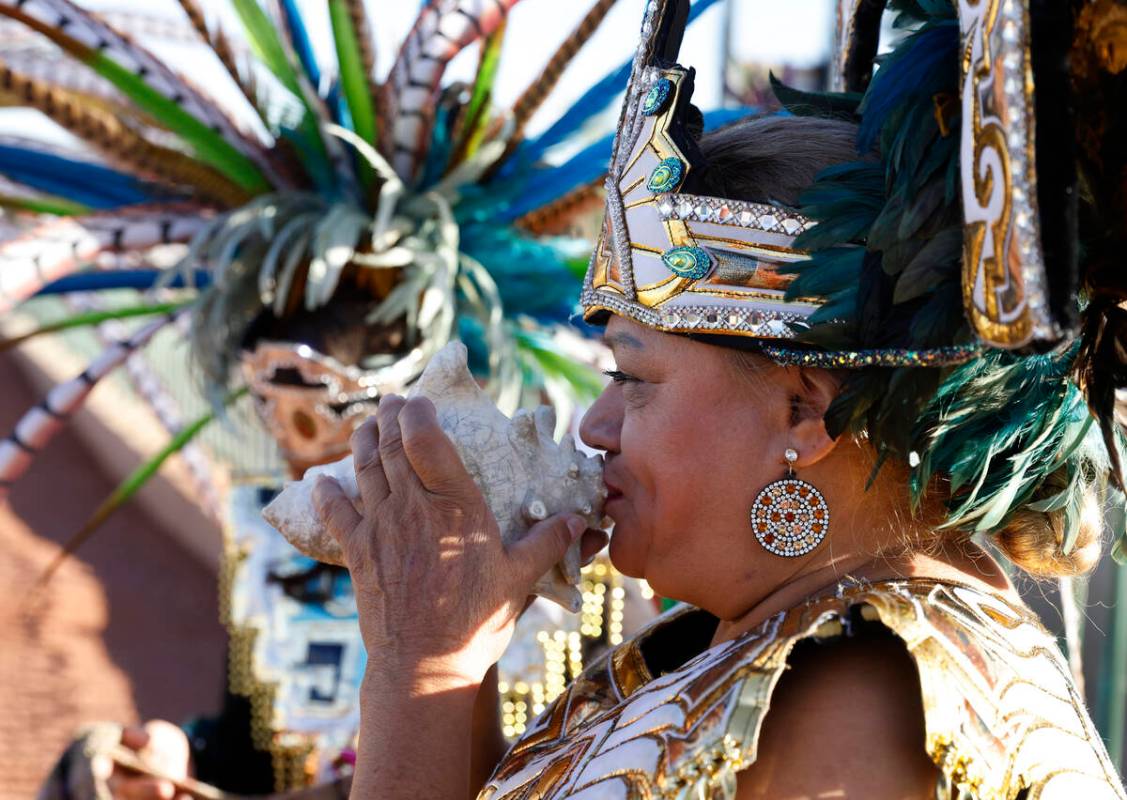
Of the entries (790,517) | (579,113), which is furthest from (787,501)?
(579,113)

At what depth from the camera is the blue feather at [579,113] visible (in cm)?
341

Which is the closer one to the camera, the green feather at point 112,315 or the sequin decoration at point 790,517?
the sequin decoration at point 790,517

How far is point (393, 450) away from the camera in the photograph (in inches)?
65.5

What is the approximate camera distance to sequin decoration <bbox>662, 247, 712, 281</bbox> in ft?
5.23

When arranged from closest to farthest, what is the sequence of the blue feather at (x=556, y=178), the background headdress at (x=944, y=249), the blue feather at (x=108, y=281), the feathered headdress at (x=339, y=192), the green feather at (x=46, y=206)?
the background headdress at (x=944, y=249)
the feathered headdress at (x=339, y=192)
the blue feather at (x=556, y=178)
the green feather at (x=46, y=206)
the blue feather at (x=108, y=281)

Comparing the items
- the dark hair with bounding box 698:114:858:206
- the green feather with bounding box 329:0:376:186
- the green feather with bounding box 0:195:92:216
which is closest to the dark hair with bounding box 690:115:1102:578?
the dark hair with bounding box 698:114:858:206

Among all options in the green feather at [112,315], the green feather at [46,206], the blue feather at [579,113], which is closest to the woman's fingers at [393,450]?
the blue feather at [579,113]

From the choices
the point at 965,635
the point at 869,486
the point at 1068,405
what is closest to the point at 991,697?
the point at 965,635

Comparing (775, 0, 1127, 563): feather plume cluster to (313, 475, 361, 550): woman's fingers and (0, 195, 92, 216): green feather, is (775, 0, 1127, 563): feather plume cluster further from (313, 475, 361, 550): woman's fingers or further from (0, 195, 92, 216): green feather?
(0, 195, 92, 216): green feather

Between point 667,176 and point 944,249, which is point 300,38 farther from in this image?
point 944,249

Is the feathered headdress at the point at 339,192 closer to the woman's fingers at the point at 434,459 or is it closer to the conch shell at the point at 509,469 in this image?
the conch shell at the point at 509,469

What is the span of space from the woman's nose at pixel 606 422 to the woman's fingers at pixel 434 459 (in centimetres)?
18

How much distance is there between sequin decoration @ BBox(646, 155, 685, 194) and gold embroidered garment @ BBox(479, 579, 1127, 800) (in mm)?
520

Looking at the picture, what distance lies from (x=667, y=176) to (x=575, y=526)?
0.44 metres
